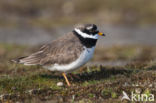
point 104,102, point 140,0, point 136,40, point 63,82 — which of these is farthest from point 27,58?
point 140,0

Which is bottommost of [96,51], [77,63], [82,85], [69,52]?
[96,51]

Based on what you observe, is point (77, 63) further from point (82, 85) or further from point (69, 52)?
point (82, 85)

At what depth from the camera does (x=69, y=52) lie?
9.38 meters

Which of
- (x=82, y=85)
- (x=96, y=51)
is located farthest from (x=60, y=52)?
(x=96, y=51)

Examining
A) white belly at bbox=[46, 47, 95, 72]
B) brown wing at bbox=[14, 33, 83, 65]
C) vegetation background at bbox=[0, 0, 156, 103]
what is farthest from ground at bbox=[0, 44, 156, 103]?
brown wing at bbox=[14, 33, 83, 65]

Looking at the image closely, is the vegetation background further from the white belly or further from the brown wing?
the brown wing

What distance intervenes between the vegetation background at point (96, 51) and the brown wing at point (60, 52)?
63 centimetres

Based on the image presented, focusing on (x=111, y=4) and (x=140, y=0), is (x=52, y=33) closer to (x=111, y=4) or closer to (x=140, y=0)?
(x=111, y=4)

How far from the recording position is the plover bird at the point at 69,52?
9.26m

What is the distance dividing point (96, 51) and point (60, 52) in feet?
34.6

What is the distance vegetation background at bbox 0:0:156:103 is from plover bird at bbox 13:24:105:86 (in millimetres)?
546

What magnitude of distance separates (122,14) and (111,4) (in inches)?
76.8

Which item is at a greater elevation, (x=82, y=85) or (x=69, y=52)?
(x=69, y=52)

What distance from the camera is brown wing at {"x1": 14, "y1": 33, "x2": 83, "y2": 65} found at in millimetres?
9320
